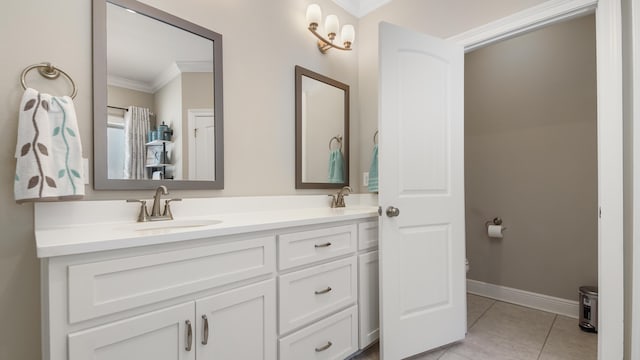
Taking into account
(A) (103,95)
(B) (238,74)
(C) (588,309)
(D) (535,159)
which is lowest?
(C) (588,309)

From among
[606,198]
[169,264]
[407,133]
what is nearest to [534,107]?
[606,198]

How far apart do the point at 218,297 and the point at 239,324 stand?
0.53 feet

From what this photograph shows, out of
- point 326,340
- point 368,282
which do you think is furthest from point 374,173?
point 326,340

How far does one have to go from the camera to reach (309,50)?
2193 mm

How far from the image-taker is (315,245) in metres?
1.47

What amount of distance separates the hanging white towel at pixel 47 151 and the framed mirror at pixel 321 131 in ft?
4.12

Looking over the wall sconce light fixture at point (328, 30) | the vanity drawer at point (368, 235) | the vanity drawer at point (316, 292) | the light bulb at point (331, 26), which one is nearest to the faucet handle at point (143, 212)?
the vanity drawer at point (316, 292)

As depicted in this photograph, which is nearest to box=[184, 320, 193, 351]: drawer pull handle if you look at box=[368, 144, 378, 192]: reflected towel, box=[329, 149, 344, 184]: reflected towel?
box=[329, 149, 344, 184]: reflected towel

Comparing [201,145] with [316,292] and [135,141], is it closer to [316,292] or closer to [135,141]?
[135,141]

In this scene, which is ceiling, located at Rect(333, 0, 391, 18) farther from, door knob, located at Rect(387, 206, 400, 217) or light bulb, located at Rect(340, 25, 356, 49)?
door knob, located at Rect(387, 206, 400, 217)

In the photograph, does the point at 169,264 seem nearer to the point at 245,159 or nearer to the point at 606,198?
the point at 245,159

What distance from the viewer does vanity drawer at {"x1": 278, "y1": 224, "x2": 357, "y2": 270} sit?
4.39 ft

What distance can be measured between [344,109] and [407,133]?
889mm

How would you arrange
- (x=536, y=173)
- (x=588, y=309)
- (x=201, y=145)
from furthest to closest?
(x=536, y=173) < (x=588, y=309) < (x=201, y=145)
